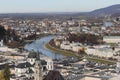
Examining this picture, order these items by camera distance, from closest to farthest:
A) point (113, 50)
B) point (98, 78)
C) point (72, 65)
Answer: point (98, 78) < point (72, 65) < point (113, 50)

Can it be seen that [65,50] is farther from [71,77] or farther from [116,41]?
[71,77]

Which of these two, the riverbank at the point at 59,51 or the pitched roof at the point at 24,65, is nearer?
the pitched roof at the point at 24,65

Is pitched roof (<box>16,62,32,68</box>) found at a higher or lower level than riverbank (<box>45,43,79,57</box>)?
higher

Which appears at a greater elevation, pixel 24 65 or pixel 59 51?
pixel 24 65

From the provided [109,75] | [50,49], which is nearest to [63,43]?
[50,49]

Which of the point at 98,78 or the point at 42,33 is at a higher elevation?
the point at 98,78

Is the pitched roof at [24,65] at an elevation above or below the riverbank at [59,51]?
above

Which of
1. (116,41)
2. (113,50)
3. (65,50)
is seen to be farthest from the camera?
(116,41)

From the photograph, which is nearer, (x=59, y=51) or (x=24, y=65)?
(x=24, y=65)

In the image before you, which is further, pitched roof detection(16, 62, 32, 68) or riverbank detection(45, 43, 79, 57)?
riverbank detection(45, 43, 79, 57)

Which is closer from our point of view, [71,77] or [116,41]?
[71,77]
